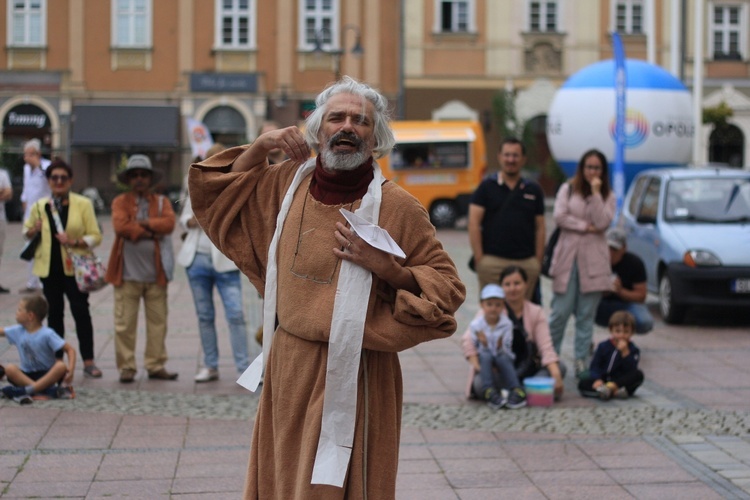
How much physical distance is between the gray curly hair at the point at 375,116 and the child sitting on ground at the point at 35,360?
15.0 feet

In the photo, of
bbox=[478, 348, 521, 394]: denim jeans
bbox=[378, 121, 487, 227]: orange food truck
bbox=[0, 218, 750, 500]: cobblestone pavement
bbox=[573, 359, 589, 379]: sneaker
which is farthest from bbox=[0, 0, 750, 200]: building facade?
bbox=[478, 348, 521, 394]: denim jeans

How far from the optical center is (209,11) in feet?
128

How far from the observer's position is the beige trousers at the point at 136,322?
8.84 meters

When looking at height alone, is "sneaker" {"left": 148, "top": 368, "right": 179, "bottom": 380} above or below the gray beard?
below

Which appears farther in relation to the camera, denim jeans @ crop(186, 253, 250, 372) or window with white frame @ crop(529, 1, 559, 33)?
window with white frame @ crop(529, 1, 559, 33)

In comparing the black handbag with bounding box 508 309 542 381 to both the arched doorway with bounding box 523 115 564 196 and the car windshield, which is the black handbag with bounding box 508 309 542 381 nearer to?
the car windshield

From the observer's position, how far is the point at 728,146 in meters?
41.8

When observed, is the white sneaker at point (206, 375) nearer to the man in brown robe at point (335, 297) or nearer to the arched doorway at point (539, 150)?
the man in brown robe at point (335, 297)

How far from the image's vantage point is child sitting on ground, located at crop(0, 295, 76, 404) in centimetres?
798

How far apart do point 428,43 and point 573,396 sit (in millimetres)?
31259

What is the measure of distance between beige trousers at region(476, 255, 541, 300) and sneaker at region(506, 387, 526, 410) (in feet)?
3.49

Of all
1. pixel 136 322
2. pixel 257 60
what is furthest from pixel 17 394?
pixel 257 60

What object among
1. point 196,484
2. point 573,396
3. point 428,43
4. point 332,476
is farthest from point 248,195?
point 428,43

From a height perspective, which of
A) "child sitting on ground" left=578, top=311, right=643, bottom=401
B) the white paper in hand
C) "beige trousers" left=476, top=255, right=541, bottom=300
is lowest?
"child sitting on ground" left=578, top=311, right=643, bottom=401
